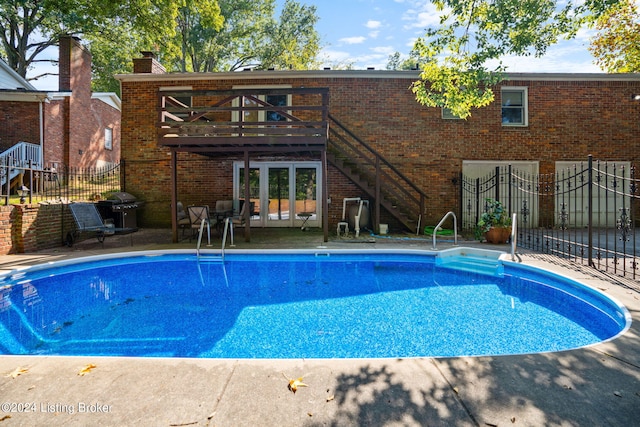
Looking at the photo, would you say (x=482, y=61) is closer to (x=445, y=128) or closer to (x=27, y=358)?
(x=445, y=128)

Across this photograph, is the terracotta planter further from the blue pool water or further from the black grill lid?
the black grill lid

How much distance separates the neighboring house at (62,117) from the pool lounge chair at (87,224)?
Result: 214 inches

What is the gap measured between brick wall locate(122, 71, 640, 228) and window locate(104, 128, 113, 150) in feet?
30.2

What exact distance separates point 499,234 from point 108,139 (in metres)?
19.7

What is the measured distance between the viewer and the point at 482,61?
8562 millimetres

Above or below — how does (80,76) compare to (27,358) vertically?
above

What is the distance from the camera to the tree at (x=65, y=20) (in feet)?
51.6

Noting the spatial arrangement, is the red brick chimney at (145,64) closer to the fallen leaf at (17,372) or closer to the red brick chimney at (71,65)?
the red brick chimney at (71,65)

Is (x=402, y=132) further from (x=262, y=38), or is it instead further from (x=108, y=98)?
(x=262, y=38)

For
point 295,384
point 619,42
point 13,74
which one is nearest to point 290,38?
point 13,74

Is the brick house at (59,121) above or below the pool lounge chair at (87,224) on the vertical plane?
above

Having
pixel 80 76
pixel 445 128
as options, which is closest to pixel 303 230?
pixel 445 128

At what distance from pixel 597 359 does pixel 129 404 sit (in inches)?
137

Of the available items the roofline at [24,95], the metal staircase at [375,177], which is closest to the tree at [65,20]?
the roofline at [24,95]
